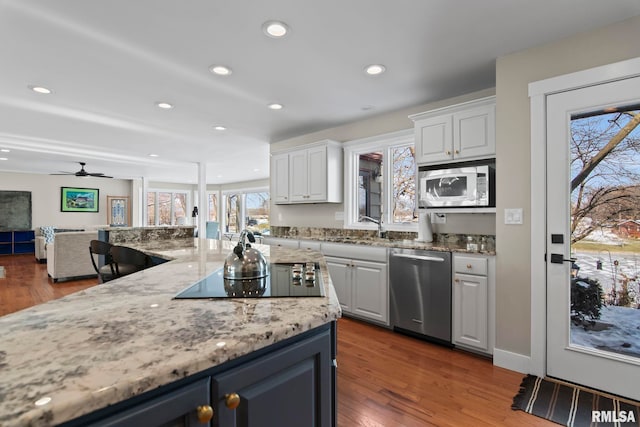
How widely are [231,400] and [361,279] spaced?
2.62m

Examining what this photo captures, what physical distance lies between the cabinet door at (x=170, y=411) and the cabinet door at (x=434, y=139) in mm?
2738

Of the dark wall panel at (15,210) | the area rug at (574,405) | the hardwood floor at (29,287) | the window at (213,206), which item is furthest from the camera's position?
the window at (213,206)

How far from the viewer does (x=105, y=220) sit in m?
10.1

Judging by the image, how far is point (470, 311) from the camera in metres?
2.54

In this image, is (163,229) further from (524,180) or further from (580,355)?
(580,355)

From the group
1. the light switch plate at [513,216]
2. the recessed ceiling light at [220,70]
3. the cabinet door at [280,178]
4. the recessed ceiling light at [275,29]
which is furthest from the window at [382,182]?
the recessed ceiling light at [275,29]

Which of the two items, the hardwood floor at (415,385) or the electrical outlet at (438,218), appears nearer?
the hardwood floor at (415,385)

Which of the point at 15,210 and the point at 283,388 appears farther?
the point at 15,210

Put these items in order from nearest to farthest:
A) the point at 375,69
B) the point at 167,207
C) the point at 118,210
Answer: the point at 375,69 < the point at 118,210 < the point at 167,207

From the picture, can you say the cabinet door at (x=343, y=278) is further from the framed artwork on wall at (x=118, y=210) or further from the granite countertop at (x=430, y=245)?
the framed artwork on wall at (x=118, y=210)

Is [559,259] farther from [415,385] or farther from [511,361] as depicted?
[415,385]

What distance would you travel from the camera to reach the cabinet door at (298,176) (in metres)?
4.19

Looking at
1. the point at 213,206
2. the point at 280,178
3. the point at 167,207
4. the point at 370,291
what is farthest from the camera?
the point at 213,206

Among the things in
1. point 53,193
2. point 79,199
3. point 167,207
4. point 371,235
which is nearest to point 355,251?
point 371,235
